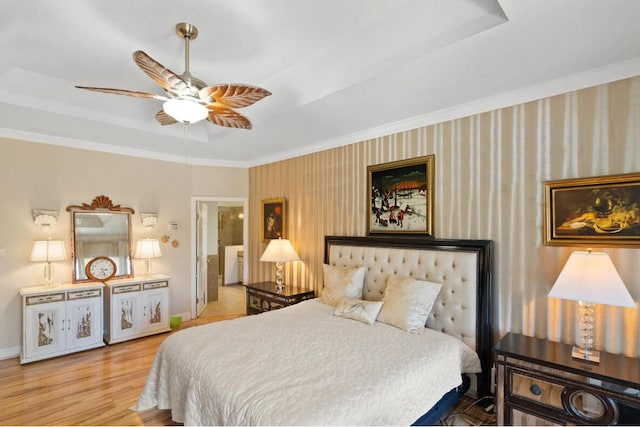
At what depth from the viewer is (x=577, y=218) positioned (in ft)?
7.32

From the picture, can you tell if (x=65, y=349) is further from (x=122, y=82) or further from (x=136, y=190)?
(x=122, y=82)

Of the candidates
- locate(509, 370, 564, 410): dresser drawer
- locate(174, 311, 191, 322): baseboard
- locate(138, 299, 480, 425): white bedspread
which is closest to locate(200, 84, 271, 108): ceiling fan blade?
locate(138, 299, 480, 425): white bedspread

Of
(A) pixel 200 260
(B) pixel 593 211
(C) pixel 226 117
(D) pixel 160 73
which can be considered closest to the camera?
(D) pixel 160 73

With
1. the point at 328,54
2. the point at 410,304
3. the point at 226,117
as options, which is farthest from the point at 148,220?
the point at 410,304

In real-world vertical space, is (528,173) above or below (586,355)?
above

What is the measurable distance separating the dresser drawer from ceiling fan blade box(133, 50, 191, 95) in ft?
9.23

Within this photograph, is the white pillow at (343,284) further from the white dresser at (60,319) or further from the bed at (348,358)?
the white dresser at (60,319)

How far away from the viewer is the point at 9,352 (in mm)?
3551

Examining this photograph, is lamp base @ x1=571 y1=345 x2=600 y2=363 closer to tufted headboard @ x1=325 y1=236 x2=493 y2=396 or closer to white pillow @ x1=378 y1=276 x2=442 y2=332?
tufted headboard @ x1=325 y1=236 x2=493 y2=396

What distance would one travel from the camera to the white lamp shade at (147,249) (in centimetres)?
431

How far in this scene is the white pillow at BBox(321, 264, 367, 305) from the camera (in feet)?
10.7

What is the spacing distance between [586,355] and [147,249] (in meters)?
4.69

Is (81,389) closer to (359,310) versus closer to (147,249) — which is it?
(147,249)

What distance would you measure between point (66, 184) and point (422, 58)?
431 centimetres
